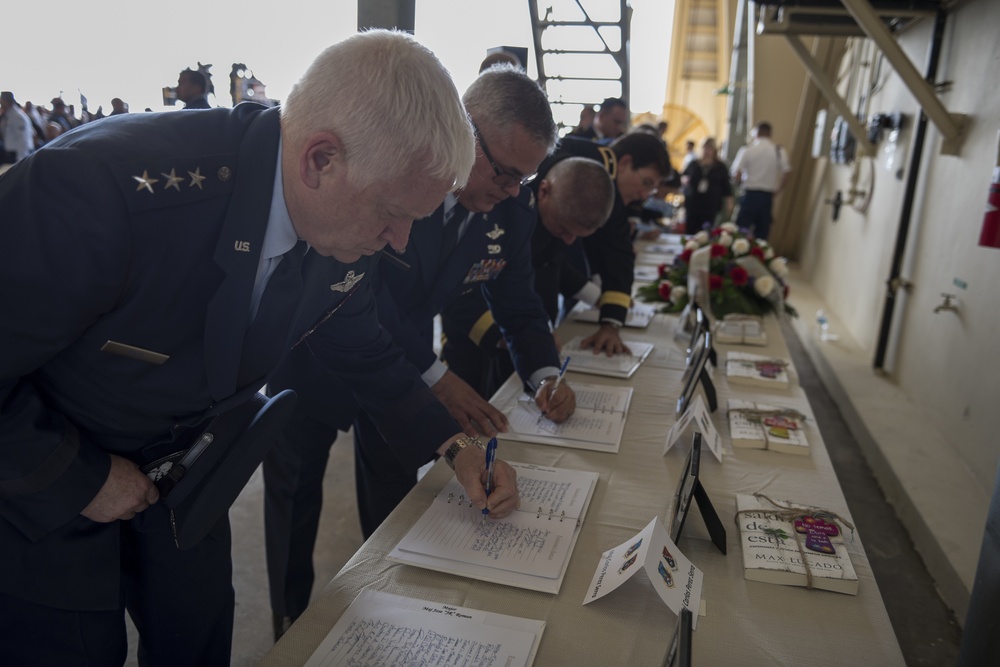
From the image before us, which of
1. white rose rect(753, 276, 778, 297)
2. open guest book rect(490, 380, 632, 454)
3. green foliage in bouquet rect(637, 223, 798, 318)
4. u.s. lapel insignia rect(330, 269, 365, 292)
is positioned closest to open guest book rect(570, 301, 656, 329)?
green foliage in bouquet rect(637, 223, 798, 318)

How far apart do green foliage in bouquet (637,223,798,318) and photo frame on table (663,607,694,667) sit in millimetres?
2291

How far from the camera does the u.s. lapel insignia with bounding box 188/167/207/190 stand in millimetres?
876

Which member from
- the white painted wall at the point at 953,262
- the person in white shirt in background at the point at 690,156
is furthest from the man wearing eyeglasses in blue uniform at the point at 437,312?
the person in white shirt in background at the point at 690,156

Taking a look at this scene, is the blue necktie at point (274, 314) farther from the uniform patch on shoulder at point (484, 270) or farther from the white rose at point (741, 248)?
the white rose at point (741, 248)

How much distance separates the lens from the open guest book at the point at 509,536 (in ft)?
3.56

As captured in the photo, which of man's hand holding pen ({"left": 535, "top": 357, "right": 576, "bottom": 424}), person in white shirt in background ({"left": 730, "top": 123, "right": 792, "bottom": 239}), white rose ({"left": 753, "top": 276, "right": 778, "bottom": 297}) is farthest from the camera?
person in white shirt in background ({"left": 730, "top": 123, "right": 792, "bottom": 239})

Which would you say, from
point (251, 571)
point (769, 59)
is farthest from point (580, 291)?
point (769, 59)

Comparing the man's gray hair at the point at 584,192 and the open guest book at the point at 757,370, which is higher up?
the man's gray hair at the point at 584,192

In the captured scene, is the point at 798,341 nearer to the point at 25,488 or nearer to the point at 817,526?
the point at 817,526

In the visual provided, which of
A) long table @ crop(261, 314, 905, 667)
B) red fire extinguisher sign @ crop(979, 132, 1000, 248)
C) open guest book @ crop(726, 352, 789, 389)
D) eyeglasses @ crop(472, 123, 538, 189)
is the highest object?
eyeglasses @ crop(472, 123, 538, 189)

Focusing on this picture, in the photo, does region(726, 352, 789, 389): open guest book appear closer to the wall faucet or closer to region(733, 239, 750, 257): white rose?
region(733, 239, 750, 257): white rose

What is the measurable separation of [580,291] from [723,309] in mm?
623

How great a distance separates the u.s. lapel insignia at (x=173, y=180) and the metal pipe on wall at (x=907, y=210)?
4.00m

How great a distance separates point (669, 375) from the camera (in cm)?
217
